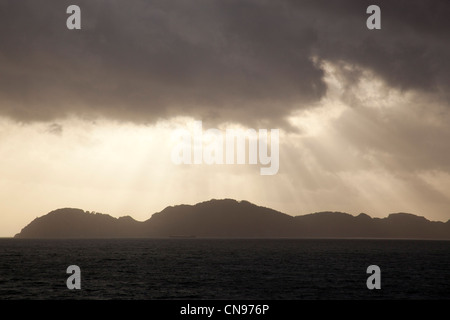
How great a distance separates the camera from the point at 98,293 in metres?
62.1

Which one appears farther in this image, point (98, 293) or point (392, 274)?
point (392, 274)

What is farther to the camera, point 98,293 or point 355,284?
point 355,284

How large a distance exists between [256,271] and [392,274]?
1078 inches
